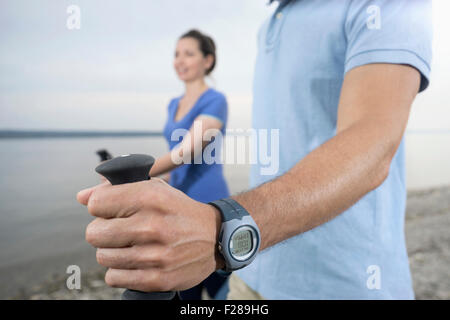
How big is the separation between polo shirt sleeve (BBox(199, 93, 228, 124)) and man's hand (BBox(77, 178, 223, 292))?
961mm

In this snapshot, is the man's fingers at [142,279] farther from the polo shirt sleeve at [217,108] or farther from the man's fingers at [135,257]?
the polo shirt sleeve at [217,108]

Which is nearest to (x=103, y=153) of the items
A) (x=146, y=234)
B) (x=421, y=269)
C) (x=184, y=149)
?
(x=184, y=149)

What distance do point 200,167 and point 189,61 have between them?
0.62 m

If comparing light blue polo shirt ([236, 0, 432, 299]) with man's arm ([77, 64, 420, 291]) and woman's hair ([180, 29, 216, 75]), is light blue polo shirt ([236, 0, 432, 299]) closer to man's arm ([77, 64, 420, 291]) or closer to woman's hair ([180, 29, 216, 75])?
man's arm ([77, 64, 420, 291])

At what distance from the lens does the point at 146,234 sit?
38 cm

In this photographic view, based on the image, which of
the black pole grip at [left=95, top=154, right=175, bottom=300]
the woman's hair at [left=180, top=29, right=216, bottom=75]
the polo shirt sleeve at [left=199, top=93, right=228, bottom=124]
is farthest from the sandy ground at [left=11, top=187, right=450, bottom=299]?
the black pole grip at [left=95, top=154, right=175, bottom=300]

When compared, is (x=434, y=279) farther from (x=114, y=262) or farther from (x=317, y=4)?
(x=114, y=262)

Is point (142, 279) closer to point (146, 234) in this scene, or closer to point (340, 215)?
point (146, 234)

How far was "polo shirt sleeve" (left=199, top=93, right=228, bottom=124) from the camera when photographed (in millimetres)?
1342

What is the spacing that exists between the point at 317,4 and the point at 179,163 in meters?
0.71

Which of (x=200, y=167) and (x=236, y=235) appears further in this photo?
(x=200, y=167)

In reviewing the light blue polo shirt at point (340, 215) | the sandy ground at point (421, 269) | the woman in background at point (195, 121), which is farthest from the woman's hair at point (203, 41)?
the sandy ground at point (421, 269)

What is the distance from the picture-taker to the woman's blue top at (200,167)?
1.35 metres

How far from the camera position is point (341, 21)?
2.35 feet
